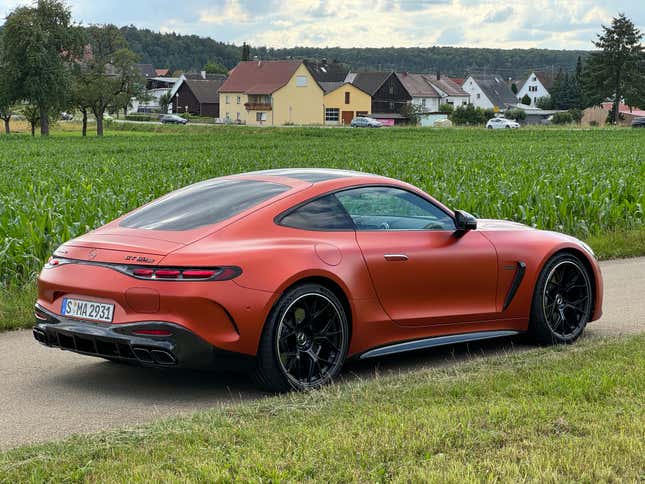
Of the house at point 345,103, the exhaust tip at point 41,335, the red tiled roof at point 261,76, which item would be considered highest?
the red tiled roof at point 261,76

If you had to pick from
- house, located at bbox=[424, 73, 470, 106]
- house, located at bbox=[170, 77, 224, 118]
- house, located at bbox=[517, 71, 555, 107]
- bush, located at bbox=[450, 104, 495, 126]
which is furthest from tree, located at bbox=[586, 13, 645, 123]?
house, located at bbox=[517, 71, 555, 107]

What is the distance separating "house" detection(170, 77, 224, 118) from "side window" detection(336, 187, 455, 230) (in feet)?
447

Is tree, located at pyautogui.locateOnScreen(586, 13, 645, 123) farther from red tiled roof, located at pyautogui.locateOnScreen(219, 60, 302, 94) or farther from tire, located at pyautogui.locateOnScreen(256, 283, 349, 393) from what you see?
tire, located at pyautogui.locateOnScreen(256, 283, 349, 393)

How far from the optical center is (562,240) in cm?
827

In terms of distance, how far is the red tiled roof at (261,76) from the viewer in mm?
123812

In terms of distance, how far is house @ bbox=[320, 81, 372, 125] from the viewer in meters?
126

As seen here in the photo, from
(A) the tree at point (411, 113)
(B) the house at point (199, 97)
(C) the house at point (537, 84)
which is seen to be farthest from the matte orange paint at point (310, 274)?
(C) the house at point (537, 84)

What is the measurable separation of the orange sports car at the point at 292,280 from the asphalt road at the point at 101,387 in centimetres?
31

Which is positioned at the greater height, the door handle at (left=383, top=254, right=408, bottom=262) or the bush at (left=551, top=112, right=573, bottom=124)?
the bush at (left=551, top=112, right=573, bottom=124)

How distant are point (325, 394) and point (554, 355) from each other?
206 centimetres

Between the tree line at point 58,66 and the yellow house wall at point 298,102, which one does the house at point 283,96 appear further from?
the tree line at point 58,66

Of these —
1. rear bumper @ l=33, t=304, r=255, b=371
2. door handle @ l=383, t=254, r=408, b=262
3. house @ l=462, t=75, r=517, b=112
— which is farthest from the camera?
house @ l=462, t=75, r=517, b=112

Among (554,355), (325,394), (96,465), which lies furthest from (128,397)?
(554,355)

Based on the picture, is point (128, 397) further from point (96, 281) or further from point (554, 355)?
point (554, 355)
